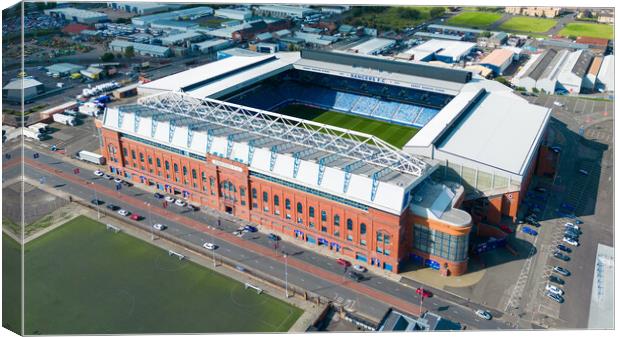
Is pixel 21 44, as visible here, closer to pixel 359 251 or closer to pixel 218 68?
pixel 359 251

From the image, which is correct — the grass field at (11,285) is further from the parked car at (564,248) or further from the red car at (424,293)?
Result: the parked car at (564,248)

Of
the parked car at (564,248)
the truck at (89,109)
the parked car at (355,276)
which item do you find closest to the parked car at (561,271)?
the parked car at (564,248)

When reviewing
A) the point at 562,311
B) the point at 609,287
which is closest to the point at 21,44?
the point at 562,311

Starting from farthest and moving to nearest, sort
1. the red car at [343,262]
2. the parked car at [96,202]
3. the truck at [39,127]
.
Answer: the truck at [39,127] < the parked car at [96,202] < the red car at [343,262]

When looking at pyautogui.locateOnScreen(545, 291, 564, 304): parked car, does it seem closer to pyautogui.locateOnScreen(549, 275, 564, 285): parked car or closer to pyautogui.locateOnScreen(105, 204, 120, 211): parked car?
pyautogui.locateOnScreen(549, 275, 564, 285): parked car

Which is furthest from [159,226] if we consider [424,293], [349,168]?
[424,293]
